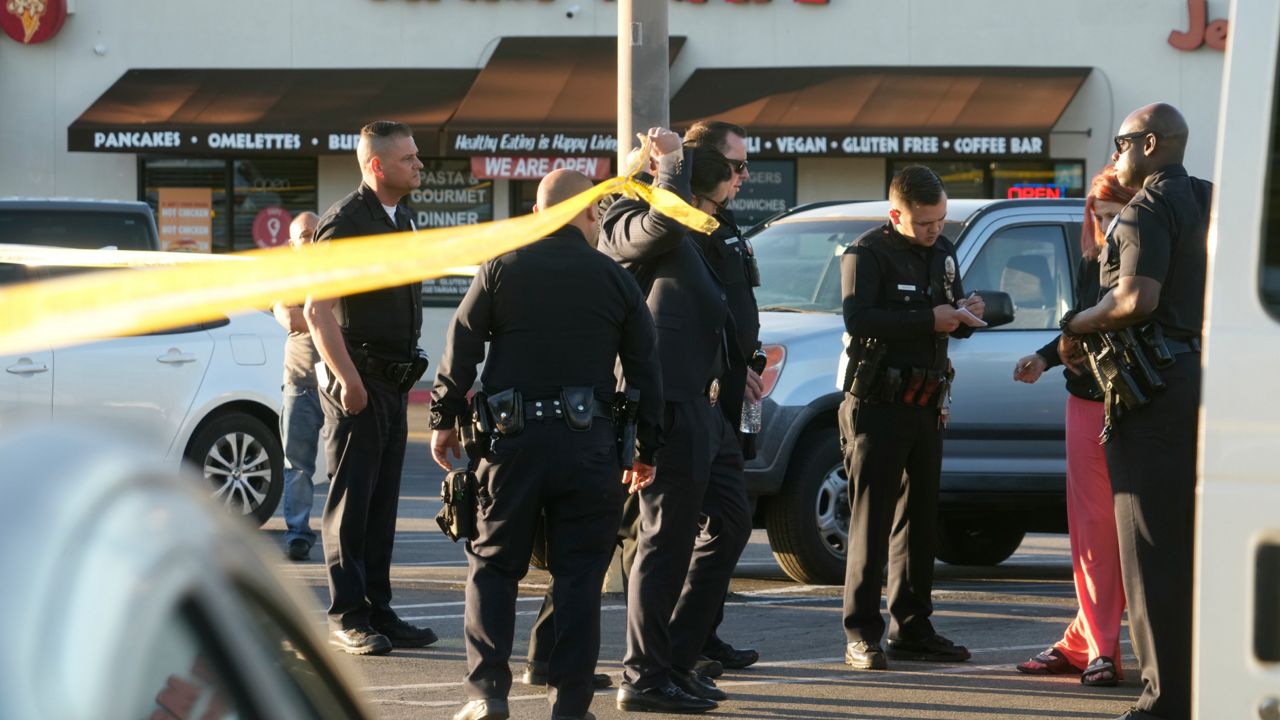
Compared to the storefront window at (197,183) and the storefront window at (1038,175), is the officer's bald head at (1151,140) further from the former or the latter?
the storefront window at (197,183)

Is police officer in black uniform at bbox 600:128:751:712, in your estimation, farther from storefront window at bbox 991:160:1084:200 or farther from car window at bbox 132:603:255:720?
storefront window at bbox 991:160:1084:200

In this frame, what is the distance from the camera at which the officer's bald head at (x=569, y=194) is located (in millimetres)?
5598

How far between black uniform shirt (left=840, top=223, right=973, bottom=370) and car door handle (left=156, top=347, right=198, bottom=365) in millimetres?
4865

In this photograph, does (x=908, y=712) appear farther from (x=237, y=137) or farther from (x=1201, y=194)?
(x=237, y=137)

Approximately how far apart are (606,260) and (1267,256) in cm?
266

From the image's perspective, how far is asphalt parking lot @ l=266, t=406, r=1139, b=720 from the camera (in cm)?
625

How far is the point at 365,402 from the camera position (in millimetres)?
6906

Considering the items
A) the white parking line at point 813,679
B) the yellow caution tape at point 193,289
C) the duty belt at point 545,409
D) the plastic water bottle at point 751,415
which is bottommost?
the white parking line at point 813,679

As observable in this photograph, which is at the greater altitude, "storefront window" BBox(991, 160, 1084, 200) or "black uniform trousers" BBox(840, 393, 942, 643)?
"storefront window" BBox(991, 160, 1084, 200)

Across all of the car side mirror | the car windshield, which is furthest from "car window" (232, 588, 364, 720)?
the car windshield

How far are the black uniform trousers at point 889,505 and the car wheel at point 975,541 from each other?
2877 mm

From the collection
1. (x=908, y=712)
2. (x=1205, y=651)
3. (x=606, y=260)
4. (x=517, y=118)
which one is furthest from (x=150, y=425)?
(x=517, y=118)

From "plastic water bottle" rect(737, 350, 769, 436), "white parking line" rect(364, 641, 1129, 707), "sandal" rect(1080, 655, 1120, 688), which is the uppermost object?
"plastic water bottle" rect(737, 350, 769, 436)

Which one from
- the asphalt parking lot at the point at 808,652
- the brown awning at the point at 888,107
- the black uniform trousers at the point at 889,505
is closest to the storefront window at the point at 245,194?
the brown awning at the point at 888,107
